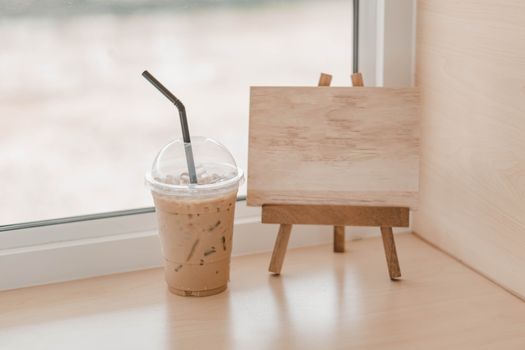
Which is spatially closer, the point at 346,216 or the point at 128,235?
the point at 346,216

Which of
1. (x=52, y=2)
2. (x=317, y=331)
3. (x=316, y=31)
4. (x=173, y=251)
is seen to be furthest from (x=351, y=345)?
(x=52, y=2)

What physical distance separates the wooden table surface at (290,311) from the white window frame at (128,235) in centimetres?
3

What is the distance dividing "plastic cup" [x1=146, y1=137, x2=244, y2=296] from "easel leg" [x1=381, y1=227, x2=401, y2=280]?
26cm

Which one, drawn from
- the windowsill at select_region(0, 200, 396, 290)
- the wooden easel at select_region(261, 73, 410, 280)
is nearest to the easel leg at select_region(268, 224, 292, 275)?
the wooden easel at select_region(261, 73, 410, 280)

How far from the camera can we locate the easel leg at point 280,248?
1534 mm

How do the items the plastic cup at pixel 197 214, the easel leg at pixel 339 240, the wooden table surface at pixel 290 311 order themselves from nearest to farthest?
1. the wooden table surface at pixel 290 311
2. the plastic cup at pixel 197 214
3. the easel leg at pixel 339 240

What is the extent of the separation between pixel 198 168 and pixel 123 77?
9.6 inches

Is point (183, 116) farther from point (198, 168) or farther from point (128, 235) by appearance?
point (128, 235)

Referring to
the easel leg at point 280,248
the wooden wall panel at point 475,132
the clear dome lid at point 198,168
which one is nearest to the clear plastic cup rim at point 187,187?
the clear dome lid at point 198,168

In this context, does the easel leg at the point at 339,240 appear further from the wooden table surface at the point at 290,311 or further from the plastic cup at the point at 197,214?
the plastic cup at the point at 197,214

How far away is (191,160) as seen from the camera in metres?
1.44

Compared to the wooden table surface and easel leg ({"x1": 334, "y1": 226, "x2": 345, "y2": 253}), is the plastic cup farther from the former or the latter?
easel leg ({"x1": 334, "y1": 226, "x2": 345, "y2": 253})

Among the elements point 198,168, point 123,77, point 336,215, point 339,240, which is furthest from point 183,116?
point 339,240

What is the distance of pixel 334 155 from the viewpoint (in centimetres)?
150
